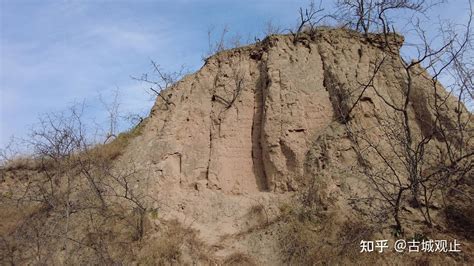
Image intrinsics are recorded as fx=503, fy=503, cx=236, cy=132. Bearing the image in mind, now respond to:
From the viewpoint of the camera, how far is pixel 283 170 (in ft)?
38.0

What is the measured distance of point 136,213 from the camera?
37.1ft

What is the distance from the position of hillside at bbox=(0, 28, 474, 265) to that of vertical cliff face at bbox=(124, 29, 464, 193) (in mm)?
32

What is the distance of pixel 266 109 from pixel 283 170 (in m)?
1.70

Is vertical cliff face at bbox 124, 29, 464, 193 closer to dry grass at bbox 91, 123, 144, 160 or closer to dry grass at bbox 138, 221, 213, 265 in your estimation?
dry grass at bbox 91, 123, 144, 160

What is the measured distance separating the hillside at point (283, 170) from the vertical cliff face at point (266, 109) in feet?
0.10

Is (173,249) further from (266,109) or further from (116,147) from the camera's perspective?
(116,147)

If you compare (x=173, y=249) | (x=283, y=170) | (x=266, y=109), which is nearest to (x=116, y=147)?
(x=266, y=109)

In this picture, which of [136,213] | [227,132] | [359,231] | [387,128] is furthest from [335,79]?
[136,213]

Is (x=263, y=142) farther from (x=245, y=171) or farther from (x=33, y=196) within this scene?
(x=33, y=196)

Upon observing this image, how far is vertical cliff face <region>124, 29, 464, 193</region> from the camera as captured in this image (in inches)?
468

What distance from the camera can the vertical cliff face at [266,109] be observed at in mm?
11898

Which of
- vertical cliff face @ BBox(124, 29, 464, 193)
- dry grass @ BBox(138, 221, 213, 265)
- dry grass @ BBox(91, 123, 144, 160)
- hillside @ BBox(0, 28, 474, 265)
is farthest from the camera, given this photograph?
dry grass @ BBox(91, 123, 144, 160)

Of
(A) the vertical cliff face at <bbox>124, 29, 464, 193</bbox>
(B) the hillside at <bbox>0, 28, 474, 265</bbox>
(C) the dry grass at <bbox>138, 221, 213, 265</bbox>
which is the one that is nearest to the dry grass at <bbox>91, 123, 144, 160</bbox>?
(B) the hillside at <bbox>0, 28, 474, 265</bbox>

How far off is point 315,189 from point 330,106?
2.51 meters
